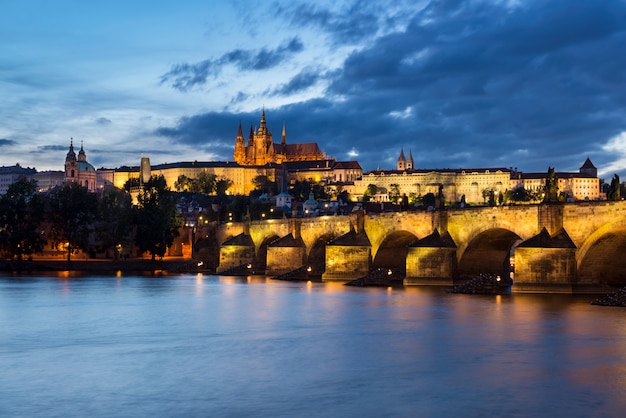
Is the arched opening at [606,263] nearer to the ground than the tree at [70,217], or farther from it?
nearer to the ground

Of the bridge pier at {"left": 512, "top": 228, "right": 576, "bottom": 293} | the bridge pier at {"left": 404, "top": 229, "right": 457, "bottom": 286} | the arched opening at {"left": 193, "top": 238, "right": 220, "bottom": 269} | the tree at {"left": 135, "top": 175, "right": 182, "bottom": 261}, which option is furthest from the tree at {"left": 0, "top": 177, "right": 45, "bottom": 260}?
the bridge pier at {"left": 512, "top": 228, "right": 576, "bottom": 293}

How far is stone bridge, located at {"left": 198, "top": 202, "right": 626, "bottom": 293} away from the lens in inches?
1644

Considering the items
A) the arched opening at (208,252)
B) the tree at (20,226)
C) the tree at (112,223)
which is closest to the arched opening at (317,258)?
the arched opening at (208,252)

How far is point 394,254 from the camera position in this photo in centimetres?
6209

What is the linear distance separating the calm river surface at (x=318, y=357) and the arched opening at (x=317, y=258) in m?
22.7

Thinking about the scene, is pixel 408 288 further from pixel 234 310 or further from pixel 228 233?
pixel 228 233

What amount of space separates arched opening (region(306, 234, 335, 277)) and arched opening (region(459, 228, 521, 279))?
61.2ft

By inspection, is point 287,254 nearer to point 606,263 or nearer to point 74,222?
point 74,222

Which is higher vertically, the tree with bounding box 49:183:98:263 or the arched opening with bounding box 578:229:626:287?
the tree with bounding box 49:183:98:263

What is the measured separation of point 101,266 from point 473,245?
51916mm

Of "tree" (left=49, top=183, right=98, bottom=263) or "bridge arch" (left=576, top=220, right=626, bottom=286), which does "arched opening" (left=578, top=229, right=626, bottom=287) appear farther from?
"tree" (left=49, top=183, right=98, bottom=263)

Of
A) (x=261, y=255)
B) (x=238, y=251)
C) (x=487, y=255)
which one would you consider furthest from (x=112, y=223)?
(x=487, y=255)

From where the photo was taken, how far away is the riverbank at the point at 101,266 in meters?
90.3

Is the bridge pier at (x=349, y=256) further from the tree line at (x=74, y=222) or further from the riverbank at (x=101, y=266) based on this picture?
the tree line at (x=74, y=222)
